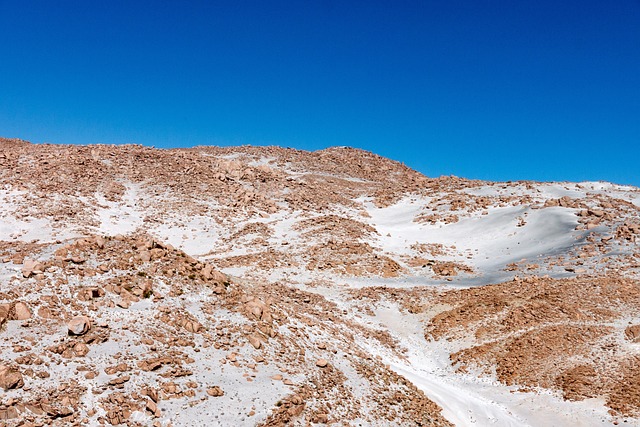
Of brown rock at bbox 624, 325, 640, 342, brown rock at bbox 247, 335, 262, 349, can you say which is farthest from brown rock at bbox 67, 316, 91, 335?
brown rock at bbox 624, 325, 640, 342

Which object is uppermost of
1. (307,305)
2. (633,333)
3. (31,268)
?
(307,305)

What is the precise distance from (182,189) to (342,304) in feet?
89.4

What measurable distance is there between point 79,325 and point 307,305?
12808 millimetres

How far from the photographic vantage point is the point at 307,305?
2331 cm

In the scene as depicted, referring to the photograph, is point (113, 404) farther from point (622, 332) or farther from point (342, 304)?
point (622, 332)

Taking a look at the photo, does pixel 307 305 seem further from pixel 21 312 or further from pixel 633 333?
pixel 633 333

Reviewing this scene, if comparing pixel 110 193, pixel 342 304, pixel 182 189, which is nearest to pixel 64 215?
pixel 110 193

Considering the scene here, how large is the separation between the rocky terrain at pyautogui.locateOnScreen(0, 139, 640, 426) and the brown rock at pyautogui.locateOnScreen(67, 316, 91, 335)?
5cm

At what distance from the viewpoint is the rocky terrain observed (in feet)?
37.5

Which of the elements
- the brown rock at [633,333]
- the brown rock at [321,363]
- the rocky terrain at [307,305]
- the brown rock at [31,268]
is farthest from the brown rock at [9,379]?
the brown rock at [633,333]

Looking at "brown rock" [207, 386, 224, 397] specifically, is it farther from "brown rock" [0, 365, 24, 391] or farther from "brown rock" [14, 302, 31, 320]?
"brown rock" [14, 302, 31, 320]

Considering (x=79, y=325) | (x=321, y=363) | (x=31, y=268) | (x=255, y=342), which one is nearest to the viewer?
(x=79, y=325)

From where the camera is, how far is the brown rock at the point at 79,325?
11877 millimetres

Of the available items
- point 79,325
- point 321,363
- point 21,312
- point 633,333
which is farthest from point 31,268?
point 633,333
